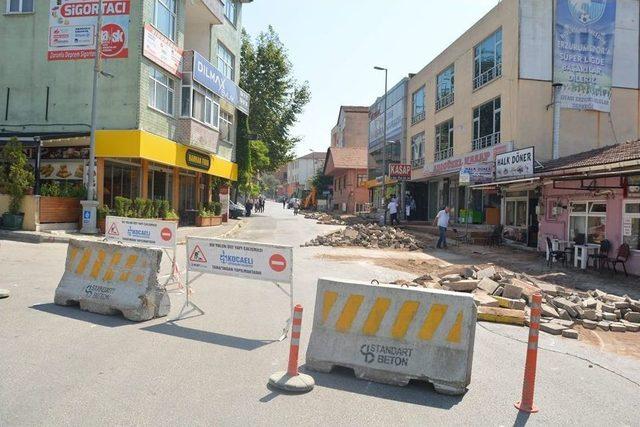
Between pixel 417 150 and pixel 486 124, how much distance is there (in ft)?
38.0

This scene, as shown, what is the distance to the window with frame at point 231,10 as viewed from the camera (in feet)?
102

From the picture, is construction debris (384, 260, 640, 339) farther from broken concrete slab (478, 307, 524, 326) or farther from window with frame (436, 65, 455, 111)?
window with frame (436, 65, 455, 111)

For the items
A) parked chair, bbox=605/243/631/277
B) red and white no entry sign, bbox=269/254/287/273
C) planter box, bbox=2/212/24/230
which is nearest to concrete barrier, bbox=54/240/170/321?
red and white no entry sign, bbox=269/254/287/273

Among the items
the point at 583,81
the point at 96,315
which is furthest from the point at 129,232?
the point at 583,81

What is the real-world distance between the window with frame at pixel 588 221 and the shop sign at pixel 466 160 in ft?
20.7

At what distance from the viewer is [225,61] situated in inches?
1249

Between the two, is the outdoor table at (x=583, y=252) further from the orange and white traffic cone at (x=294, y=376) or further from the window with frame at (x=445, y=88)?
the window with frame at (x=445, y=88)

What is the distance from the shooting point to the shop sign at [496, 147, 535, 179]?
20.0 m

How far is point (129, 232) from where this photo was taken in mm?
10562

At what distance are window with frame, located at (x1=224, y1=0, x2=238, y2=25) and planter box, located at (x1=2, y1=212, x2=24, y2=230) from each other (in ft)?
61.0

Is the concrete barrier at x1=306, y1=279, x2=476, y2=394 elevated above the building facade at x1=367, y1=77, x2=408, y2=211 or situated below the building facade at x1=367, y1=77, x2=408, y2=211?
below

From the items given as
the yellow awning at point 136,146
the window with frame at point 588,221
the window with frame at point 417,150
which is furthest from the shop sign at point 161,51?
the window with frame at point 417,150

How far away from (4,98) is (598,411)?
2397 centimetres

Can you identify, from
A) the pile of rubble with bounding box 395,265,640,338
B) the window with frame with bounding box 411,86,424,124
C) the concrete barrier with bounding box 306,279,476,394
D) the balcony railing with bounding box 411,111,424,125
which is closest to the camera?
the concrete barrier with bounding box 306,279,476,394
